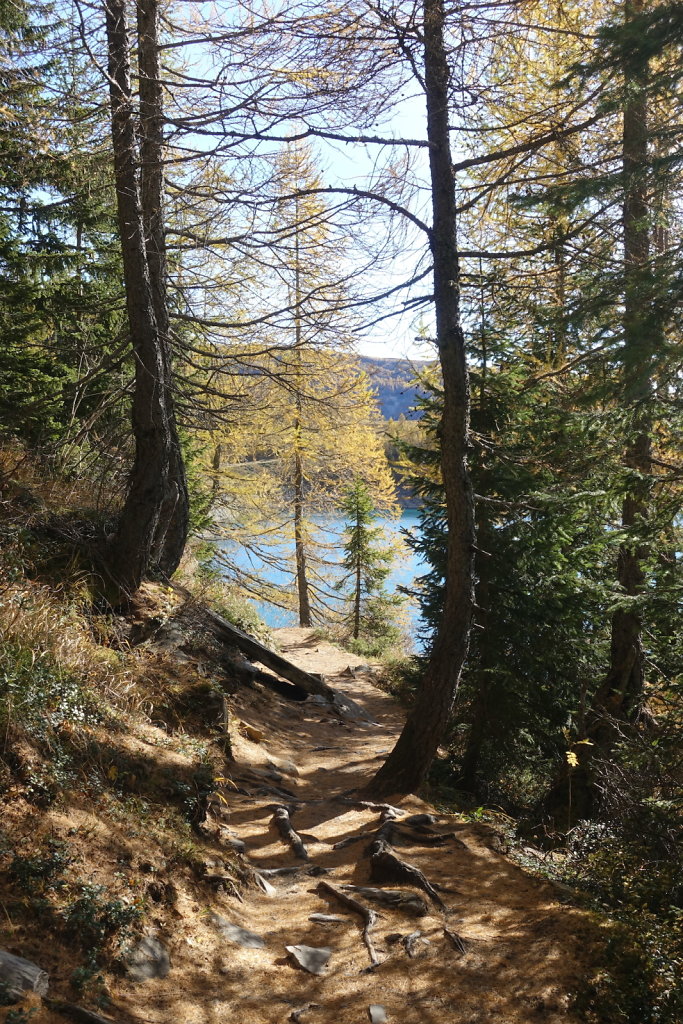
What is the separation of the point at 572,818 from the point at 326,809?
297 cm

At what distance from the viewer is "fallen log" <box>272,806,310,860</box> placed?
566 cm

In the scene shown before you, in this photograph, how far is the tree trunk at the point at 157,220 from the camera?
23.7 feet

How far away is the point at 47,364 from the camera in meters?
10.8

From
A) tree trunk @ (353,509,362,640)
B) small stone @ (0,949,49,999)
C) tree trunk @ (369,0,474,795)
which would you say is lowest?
tree trunk @ (353,509,362,640)

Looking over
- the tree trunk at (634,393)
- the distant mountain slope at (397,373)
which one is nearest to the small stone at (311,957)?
the tree trunk at (634,393)

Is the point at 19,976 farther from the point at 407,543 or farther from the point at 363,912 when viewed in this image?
the point at 407,543

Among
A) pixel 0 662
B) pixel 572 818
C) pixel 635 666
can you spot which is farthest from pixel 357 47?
pixel 572 818

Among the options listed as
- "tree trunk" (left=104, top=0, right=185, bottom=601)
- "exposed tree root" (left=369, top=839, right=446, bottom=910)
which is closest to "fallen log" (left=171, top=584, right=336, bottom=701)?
"tree trunk" (left=104, top=0, right=185, bottom=601)

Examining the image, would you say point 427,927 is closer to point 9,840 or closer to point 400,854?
point 400,854

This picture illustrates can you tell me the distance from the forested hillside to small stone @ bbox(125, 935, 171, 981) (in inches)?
0.9

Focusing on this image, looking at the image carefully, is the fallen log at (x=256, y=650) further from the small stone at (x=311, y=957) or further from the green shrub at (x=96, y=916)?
the green shrub at (x=96, y=916)

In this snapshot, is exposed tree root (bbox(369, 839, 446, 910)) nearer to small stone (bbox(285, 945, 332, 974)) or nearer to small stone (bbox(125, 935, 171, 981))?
small stone (bbox(285, 945, 332, 974))

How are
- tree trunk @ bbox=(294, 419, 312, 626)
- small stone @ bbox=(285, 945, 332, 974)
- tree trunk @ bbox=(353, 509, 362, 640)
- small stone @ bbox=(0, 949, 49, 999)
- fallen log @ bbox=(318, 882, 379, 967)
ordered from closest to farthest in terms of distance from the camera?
1. small stone @ bbox=(0, 949, 49, 999)
2. small stone @ bbox=(285, 945, 332, 974)
3. fallen log @ bbox=(318, 882, 379, 967)
4. tree trunk @ bbox=(294, 419, 312, 626)
5. tree trunk @ bbox=(353, 509, 362, 640)

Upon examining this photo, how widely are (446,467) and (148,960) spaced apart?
456cm
